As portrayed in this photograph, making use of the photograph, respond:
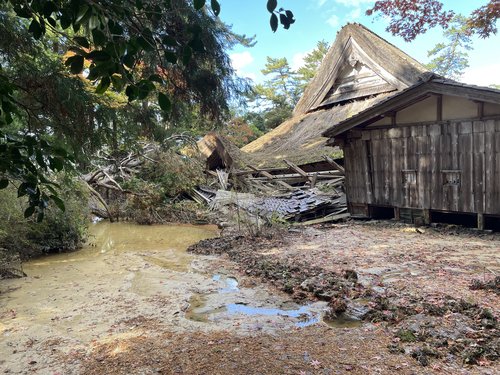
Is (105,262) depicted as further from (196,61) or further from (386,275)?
(386,275)

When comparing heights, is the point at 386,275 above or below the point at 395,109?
below

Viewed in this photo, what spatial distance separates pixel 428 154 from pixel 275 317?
759 centimetres

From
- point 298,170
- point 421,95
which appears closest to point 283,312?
point 421,95

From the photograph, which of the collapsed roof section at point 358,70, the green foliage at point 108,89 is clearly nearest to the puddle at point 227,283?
the green foliage at point 108,89

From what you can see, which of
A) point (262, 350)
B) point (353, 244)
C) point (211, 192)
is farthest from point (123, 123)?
point (211, 192)

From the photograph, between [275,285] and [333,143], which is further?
[333,143]

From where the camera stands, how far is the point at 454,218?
35.8ft

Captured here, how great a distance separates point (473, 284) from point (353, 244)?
3.81 m

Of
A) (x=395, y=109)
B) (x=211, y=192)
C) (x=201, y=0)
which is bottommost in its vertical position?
(x=211, y=192)

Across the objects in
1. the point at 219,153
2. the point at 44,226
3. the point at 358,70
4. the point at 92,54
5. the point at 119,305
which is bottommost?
the point at 119,305

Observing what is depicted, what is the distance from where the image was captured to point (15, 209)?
8805 millimetres

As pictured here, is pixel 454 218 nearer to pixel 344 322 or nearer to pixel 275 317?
pixel 344 322

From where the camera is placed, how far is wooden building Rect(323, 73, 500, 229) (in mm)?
9289

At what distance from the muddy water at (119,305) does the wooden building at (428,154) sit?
607 cm
